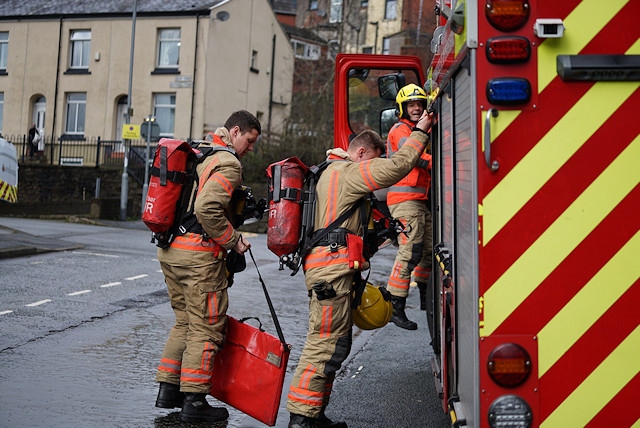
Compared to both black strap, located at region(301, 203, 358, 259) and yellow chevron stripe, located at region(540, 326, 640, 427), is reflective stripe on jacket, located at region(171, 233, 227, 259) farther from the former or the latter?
yellow chevron stripe, located at region(540, 326, 640, 427)

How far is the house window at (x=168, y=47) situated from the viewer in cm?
3788

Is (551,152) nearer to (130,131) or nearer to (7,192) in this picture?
(7,192)

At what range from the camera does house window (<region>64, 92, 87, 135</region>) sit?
1564 inches

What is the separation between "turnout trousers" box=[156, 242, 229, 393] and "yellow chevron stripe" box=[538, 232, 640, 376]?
2.63 m

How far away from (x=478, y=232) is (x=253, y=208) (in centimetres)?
272

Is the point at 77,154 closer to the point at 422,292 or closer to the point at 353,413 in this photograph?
the point at 422,292

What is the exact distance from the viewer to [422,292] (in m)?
8.72

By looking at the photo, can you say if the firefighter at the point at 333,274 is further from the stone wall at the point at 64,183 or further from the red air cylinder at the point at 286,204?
the stone wall at the point at 64,183

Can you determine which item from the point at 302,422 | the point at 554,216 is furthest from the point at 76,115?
the point at 554,216

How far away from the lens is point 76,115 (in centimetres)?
3988

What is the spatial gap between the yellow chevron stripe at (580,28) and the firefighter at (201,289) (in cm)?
260

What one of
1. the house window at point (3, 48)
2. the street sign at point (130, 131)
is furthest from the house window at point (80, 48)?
the street sign at point (130, 131)

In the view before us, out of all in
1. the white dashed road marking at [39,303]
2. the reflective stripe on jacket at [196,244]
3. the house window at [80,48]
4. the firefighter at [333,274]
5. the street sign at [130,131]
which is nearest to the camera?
the firefighter at [333,274]

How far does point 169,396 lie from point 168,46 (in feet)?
111
